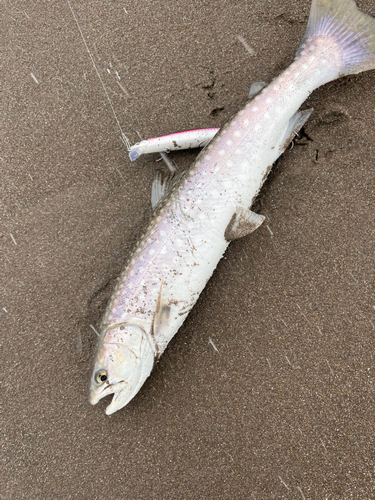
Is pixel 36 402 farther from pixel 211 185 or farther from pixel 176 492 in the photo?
pixel 211 185

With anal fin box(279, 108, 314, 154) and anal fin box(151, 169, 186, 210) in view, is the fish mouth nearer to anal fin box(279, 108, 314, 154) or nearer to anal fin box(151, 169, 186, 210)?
anal fin box(151, 169, 186, 210)

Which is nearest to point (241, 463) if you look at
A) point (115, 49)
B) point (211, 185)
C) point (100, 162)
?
point (211, 185)

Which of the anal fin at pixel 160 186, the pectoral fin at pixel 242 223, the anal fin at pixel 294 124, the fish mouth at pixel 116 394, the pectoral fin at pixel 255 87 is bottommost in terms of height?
the fish mouth at pixel 116 394

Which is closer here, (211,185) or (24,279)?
(211,185)

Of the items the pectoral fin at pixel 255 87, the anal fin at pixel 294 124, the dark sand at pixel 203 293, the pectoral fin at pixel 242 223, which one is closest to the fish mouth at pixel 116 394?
the dark sand at pixel 203 293

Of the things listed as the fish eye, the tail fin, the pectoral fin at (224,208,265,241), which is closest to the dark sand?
the tail fin

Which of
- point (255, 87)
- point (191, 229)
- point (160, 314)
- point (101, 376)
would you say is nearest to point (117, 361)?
point (101, 376)

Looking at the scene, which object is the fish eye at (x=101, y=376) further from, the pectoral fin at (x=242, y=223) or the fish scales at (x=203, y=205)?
the pectoral fin at (x=242, y=223)
